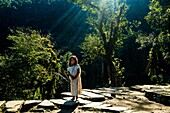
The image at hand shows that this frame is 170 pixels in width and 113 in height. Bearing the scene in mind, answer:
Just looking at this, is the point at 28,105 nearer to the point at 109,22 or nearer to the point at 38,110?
the point at 38,110

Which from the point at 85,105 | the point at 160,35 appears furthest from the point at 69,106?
the point at 160,35

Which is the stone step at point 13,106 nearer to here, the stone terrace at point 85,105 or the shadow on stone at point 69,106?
the stone terrace at point 85,105

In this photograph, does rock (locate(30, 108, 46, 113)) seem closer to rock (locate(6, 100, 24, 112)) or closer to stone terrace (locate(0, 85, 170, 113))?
stone terrace (locate(0, 85, 170, 113))

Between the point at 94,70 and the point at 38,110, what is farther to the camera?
the point at 94,70

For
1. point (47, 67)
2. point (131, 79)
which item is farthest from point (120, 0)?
point (131, 79)

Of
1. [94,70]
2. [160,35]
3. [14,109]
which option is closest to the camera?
[14,109]

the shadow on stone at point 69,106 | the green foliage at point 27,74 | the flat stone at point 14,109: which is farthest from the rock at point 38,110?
the green foliage at point 27,74

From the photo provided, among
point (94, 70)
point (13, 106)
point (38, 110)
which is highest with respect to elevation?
point (94, 70)

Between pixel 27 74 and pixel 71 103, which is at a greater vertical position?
pixel 27 74

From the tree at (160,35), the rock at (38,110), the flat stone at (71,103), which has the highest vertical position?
the tree at (160,35)

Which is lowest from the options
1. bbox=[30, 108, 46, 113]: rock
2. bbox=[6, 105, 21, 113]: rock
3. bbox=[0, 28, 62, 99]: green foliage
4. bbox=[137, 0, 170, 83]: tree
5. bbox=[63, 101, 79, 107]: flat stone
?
bbox=[30, 108, 46, 113]: rock

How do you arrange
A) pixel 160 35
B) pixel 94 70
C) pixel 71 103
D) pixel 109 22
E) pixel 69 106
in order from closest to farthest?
pixel 69 106, pixel 71 103, pixel 109 22, pixel 160 35, pixel 94 70

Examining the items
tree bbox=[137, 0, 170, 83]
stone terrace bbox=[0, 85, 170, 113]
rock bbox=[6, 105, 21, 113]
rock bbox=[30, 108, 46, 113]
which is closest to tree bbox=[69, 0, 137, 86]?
tree bbox=[137, 0, 170, 83]

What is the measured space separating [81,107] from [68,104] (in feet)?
1.06
